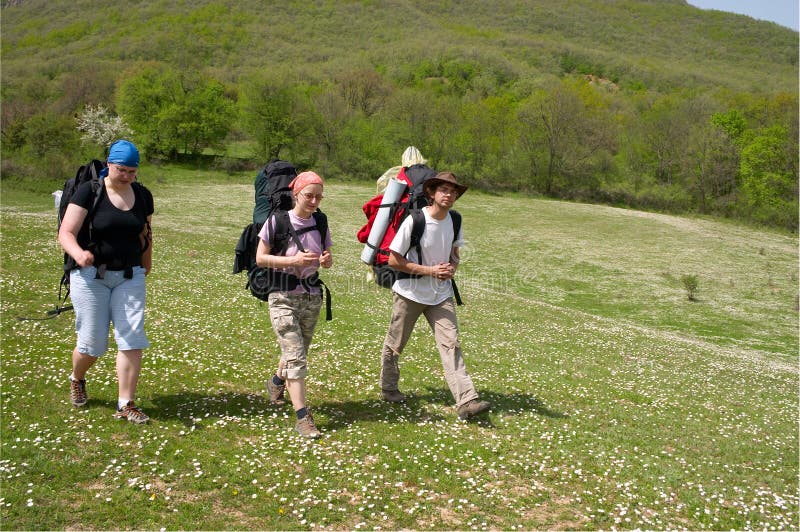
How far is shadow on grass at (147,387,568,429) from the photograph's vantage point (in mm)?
7205

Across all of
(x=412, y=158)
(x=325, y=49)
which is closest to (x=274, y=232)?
(x=412, y=158)

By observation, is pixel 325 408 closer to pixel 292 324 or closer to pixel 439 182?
pixel 292 324

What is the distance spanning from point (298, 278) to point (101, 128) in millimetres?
77400

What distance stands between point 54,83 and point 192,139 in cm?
4366

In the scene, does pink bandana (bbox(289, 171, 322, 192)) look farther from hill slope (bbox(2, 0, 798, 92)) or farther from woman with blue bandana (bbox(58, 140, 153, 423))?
hill slope (bbox(2, 0, 798, 92))

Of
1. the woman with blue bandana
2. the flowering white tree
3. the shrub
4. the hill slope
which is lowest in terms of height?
the shrub

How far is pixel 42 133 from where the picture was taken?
62.3 m

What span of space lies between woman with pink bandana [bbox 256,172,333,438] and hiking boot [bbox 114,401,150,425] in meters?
1.70

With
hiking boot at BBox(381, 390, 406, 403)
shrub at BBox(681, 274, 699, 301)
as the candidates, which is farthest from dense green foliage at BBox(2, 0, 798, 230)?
hiking boot at BBox(381, 390, 406, 403)

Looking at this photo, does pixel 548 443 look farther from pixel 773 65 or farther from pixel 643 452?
pixel 773 65

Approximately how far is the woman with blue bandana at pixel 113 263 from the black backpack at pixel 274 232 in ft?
3.99

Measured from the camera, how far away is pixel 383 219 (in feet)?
25.0

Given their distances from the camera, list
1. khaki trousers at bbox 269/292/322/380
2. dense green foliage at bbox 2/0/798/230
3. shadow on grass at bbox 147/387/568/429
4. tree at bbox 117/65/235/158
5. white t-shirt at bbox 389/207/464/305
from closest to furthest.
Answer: khaki trousers at bbox 269/292/322/380
shadow on grass at bbox 147/387/568/429
white t-shirt at bbox 389/207/464/305
dense green foliage at bbox 2/0/798/230
tree at bbox 117/65/235/158

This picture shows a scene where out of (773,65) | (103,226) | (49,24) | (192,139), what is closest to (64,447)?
(103,226)
